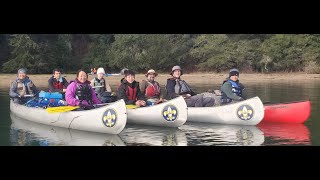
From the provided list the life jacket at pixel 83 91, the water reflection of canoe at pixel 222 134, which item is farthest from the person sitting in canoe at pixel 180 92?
the life jacket at pixel 83 91

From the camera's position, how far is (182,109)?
31.7 ft

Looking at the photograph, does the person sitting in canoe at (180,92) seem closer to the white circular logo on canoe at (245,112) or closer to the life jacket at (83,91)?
the white circular logo on canoe at (245,112)

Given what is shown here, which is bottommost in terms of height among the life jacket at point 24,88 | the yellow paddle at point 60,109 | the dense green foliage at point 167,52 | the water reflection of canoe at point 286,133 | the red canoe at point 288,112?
the water reflection of canoe at point 286,133

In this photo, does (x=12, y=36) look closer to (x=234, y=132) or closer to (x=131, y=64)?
(x=131, y=64)

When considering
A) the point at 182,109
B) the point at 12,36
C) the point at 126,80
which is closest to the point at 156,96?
the point at 126,80

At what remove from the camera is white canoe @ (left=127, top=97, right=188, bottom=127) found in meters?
9.64

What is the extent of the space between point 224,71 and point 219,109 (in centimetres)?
2273

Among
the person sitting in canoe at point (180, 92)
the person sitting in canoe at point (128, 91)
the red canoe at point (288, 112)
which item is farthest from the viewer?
the person sitting in canoe at point (180, 92)

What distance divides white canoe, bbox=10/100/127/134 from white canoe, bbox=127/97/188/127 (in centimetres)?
101

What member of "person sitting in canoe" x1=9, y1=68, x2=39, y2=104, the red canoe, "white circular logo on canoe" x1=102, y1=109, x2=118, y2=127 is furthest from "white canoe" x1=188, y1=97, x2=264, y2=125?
"person sitting in canoe" x1=9, y1=68, x2=39, y2=104

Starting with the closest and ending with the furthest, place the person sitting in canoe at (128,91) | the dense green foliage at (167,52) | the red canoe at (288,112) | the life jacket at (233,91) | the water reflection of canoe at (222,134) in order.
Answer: the water reflection of canoe at (222,134), the red canoe at (288,112), the person sitting in canoe at (128,91), the life jacket at (233,91), the dense green foliage at (167,52)

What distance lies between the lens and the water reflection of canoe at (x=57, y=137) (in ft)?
28.8

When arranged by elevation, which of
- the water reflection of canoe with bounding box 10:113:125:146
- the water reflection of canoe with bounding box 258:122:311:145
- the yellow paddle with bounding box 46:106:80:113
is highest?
the yellow paddle with bounding box 46:106:80:113

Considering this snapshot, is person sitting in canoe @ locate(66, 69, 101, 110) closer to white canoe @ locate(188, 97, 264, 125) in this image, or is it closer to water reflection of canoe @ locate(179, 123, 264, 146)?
water reflection of canoe @ locate(179, 123, 264, 146)
